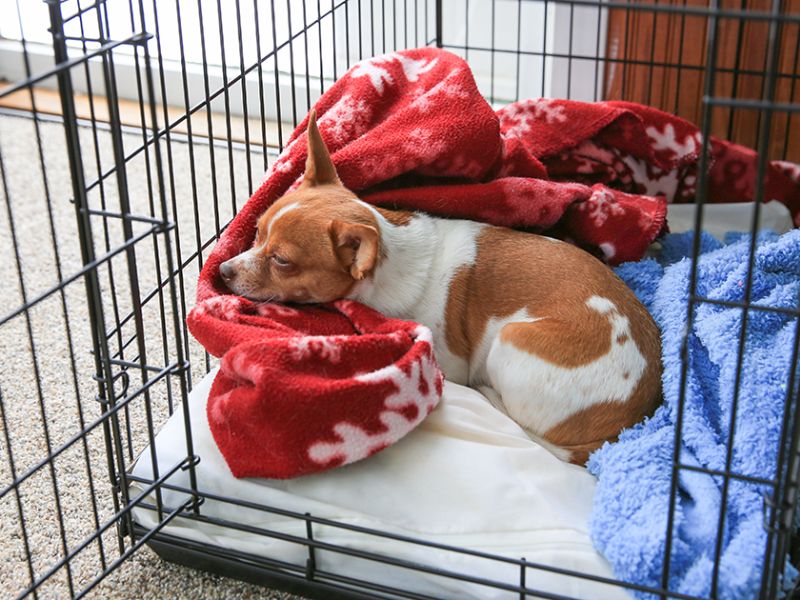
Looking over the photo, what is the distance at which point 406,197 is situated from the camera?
2.12 meters

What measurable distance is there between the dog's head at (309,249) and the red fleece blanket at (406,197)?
0.14 feet

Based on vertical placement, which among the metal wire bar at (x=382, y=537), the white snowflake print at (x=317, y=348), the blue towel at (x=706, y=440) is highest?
the white snowflake print at (x=317, y=348)

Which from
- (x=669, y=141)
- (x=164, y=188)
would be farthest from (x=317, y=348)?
(x=669, y=141)

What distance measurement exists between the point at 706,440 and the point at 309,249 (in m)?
0.77

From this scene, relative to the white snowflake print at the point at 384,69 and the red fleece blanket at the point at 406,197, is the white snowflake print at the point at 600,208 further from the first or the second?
the white snowflake print at the point at 384,69

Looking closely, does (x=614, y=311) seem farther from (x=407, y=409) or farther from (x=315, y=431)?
(x=315, y=431)

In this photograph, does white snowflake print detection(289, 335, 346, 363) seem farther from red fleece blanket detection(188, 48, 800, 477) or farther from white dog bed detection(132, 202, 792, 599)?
white dog bed detection(132, 202, 792, 599)

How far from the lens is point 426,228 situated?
81.1 inches

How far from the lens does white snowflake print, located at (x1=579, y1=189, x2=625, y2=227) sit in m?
2.20

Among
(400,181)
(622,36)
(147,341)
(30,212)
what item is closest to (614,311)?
(400,181)

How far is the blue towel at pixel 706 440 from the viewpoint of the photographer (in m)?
1.55

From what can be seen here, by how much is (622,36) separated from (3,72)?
240 cm

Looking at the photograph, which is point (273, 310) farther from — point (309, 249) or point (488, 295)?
point (488, 295)

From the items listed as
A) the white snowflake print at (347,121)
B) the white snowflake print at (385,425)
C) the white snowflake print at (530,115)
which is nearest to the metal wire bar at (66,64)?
the white snowflake print at (385,425)
